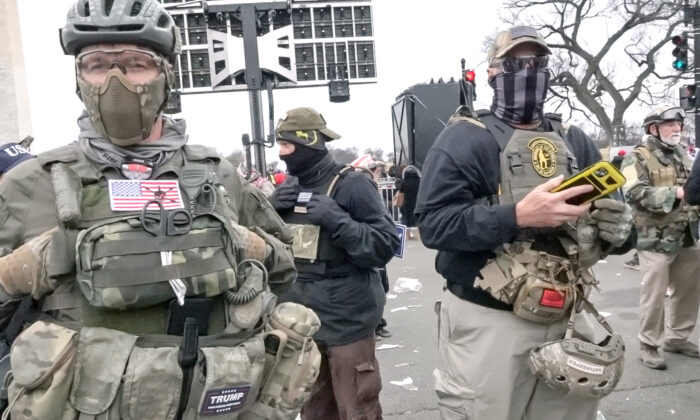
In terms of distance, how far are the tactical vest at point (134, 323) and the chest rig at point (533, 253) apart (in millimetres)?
1009

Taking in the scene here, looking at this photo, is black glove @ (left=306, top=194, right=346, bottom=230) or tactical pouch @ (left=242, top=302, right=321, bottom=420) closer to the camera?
tactical pouch @ (left=242, top=302, right=321, bottom=420)

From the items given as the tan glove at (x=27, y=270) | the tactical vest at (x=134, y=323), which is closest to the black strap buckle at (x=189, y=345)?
the tactical vest at (x=134, y=323)

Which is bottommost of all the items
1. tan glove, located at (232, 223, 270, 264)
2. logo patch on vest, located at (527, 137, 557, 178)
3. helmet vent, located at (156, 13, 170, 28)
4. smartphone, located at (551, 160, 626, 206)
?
tan glove, located at (232, 223, 270, 264)

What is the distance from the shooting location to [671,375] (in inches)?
176

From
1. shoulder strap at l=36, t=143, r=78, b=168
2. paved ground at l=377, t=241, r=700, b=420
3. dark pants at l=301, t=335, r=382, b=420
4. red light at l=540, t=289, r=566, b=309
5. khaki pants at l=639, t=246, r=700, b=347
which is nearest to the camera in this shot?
shoulder strap at l=36, t=143, r=78, b=168

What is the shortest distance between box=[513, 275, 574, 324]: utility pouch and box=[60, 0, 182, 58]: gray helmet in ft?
5.04

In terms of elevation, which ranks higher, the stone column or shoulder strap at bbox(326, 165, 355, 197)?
the stone column

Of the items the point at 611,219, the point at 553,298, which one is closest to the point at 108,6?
the point at 553,298

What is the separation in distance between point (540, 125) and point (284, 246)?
124 centimetres

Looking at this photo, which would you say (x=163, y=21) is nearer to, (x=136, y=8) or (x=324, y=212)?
(x=136, y=8)

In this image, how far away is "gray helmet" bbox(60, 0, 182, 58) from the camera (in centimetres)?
171

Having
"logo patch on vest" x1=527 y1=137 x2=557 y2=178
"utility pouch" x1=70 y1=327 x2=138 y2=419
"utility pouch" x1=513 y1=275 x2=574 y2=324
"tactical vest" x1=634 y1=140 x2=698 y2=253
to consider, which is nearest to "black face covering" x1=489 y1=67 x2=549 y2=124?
"logo patch on vest" x1=527 y1=137 x2=557 y2=178

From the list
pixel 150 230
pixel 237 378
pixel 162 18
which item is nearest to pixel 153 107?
pixel 162 18

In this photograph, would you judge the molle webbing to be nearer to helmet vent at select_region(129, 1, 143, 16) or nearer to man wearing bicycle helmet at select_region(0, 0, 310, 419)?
man wearing bicycle helmet at select_region(0, 0, 310, 419)
